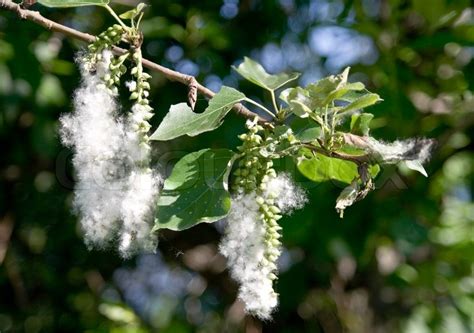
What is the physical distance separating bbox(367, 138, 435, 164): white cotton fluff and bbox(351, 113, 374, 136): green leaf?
4 cm

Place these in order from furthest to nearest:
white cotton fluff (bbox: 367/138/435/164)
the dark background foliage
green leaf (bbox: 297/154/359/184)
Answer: the dark background foliage
green leaf (bbox: 297/154/359/184)
white cotton fluff (bbox: 367/138/435/164)

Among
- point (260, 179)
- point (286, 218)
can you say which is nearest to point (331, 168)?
point (260, 179)

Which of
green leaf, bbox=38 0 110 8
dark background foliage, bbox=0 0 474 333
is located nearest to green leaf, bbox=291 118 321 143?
green leaf, bbox=38 0 110 8

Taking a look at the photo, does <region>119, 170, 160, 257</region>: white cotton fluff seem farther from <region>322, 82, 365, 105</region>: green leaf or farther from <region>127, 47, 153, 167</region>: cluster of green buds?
<region>322, 82, 365, 105</region>: green leaf

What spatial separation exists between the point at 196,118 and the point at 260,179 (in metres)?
0.10

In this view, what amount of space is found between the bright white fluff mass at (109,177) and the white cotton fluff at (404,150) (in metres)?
0.24

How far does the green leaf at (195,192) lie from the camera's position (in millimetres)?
653

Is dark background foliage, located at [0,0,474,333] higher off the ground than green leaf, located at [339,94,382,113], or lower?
lower

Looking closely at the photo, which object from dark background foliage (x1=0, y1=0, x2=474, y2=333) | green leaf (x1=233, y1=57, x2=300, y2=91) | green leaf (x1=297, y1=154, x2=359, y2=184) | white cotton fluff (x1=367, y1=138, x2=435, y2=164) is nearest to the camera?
white cotton fluff (x1=367, y1=138, x2=435, y2=164)

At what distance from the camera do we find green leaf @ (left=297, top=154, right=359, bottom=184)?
0.85 meters

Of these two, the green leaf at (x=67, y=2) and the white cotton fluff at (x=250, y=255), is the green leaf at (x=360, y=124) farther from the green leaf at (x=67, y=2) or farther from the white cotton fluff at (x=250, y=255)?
the green leaf at (x=67, y=2)

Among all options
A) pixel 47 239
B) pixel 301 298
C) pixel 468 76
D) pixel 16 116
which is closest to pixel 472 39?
pixel 468 76

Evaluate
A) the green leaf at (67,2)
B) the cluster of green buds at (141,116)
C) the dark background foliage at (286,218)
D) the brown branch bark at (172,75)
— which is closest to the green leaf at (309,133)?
the brown branch bark at (172,75)

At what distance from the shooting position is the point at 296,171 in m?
1.00
